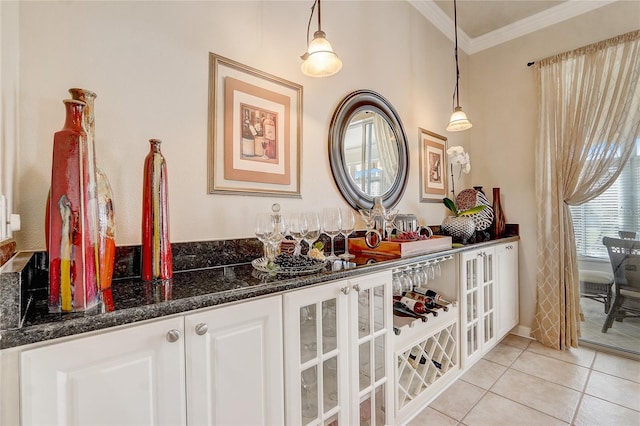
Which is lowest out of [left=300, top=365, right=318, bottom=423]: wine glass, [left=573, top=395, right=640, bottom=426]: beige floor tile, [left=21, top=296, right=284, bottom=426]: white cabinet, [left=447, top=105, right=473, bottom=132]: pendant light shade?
[left=573, top=395, right=640, bottom=426]: beige floor tile

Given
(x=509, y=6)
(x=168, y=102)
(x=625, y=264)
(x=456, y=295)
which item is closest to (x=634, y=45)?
(x=509, y=6)

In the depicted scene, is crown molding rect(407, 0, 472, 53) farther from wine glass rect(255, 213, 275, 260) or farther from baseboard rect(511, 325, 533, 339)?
baseboard rect(511, 325, 533, 339)

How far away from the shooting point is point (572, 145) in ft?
7.98

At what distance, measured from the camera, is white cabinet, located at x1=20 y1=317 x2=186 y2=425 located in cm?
62

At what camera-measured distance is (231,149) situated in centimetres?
142

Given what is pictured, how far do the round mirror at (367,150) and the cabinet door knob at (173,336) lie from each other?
129cm

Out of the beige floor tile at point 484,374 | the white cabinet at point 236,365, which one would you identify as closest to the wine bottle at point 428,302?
the beige floor tile at point 484,374

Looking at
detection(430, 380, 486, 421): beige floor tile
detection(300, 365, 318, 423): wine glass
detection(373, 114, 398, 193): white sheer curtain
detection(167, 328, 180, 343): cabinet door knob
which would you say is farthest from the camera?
detection(373, 114, 398, 193): white sheer curtain

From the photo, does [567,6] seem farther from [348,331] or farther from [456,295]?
[348,331]

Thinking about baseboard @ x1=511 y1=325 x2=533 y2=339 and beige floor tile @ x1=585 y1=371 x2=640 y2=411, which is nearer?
beige floor tile @ x1=585 y1=371 x2=640 y2=411

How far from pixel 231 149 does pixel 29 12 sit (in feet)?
2.55

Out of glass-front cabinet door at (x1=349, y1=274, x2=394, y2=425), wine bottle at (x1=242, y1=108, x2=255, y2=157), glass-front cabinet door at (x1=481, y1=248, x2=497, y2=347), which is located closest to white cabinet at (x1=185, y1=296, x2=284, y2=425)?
glass-front cabinet door at (x1=349, y1=274, x2=394, y2=425)

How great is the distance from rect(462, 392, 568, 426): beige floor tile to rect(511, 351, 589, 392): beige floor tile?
18.6 inches

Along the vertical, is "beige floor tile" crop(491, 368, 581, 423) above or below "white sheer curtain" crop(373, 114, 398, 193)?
below
